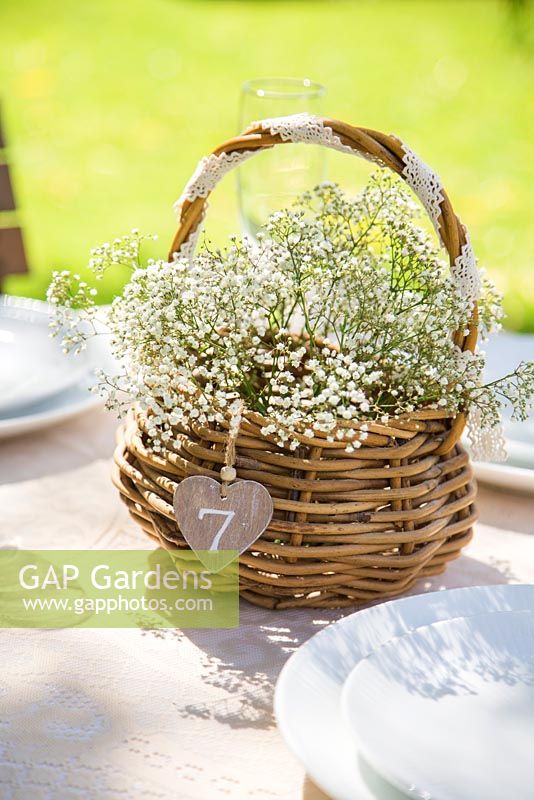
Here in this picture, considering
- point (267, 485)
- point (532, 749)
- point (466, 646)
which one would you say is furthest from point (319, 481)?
point (532, 749)

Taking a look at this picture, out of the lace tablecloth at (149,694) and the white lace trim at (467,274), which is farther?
the white lace trim at (467,274)

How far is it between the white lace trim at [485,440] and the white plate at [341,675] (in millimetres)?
195

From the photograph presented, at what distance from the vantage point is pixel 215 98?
6074 millimetres

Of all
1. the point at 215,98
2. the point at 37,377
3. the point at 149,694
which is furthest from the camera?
the point at 215,98

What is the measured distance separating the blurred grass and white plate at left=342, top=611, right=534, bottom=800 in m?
3.07

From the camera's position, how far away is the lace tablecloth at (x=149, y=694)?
771 millimetres

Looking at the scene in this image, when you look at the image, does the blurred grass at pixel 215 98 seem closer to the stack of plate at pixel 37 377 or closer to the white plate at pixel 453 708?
the stack of plate at pixel 37 377

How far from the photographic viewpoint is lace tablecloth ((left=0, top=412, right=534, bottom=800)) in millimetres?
771

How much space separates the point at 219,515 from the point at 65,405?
58 centimetres

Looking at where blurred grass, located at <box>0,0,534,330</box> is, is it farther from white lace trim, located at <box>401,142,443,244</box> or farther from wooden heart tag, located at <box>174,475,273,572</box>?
wooden heart tag, located at <box>174,475,273,572</box>

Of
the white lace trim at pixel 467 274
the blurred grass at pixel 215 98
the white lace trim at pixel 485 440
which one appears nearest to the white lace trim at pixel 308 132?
the white lace trim at pixel 467 274

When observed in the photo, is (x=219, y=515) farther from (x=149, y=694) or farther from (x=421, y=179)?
(x=421, y=179)

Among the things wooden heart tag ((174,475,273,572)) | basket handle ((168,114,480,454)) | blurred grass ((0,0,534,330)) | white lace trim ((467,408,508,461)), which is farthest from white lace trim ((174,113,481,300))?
blurred grass ((0,0,534,330))

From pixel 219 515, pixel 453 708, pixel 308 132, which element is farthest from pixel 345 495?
pixel 308 132
